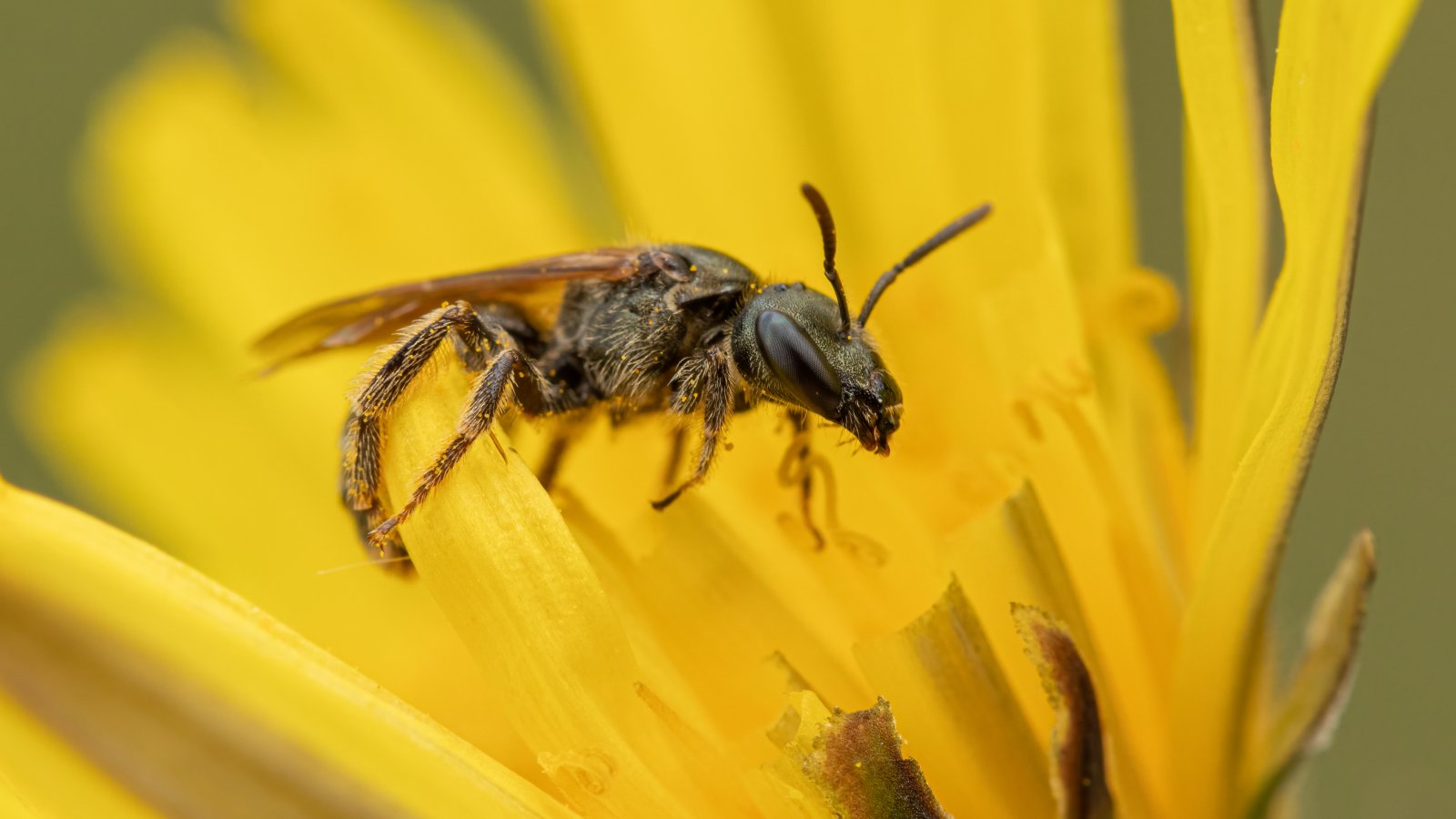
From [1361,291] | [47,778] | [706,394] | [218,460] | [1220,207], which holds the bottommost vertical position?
[1361,291]

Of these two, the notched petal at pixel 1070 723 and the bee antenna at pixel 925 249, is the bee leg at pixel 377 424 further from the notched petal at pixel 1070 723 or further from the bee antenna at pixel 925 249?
the notched petal at pixel 1070 723

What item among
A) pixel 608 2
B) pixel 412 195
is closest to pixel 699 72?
pixel 608 2

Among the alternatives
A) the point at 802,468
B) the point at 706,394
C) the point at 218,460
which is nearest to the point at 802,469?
the point at 802,468

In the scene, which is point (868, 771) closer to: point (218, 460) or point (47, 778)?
point (47, 778)

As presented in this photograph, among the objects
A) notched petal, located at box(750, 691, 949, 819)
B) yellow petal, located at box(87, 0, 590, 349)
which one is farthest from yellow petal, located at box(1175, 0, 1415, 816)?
yellow petal, located at box(87, 0, 590, 349)

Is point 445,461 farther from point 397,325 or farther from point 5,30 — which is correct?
point 5,30

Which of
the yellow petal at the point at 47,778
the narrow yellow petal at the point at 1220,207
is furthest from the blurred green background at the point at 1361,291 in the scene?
the yellow petal at the point at 47,778

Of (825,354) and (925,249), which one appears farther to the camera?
(925,249)
